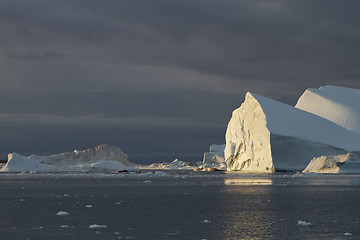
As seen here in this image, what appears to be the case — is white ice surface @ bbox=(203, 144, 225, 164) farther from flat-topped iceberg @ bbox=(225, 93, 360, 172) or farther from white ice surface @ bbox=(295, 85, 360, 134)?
flat-topped iceberg @ bbox=(225, 93, 360, 172)

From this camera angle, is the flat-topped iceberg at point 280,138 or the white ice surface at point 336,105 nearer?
the flat-topped iceberg at point 280,138

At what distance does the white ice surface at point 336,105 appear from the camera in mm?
77631

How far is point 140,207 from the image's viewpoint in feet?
52.1

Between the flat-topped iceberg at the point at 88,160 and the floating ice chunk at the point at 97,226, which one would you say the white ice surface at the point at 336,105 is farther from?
the floating ice chunk at the point at 97,226

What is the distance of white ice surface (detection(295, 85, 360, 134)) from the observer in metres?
77.6

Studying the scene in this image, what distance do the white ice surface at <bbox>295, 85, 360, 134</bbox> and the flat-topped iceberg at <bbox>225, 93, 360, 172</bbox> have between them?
18452 millimetres

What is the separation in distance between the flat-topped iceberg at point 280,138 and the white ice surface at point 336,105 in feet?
60.5

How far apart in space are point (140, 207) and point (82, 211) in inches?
81.7

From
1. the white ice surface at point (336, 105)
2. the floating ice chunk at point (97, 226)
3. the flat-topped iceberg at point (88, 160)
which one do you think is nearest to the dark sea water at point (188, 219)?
the floating ice chunk at point (97, 226)

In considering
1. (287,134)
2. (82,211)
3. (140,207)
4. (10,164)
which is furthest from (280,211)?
(10,164)

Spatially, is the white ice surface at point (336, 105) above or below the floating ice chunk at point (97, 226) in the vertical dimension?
above

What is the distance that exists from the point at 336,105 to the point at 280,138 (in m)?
30.8

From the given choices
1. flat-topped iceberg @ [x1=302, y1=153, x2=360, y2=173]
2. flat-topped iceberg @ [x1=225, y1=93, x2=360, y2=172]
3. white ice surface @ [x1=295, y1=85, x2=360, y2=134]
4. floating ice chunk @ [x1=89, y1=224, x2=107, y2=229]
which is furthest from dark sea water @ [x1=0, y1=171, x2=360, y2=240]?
white ice surface @ [x1=295, y1=85, x2=360, y2=134]

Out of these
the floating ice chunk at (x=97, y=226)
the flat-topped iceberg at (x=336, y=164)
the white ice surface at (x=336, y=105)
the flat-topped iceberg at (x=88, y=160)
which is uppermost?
the white ice surface at (x=336, y=105)
